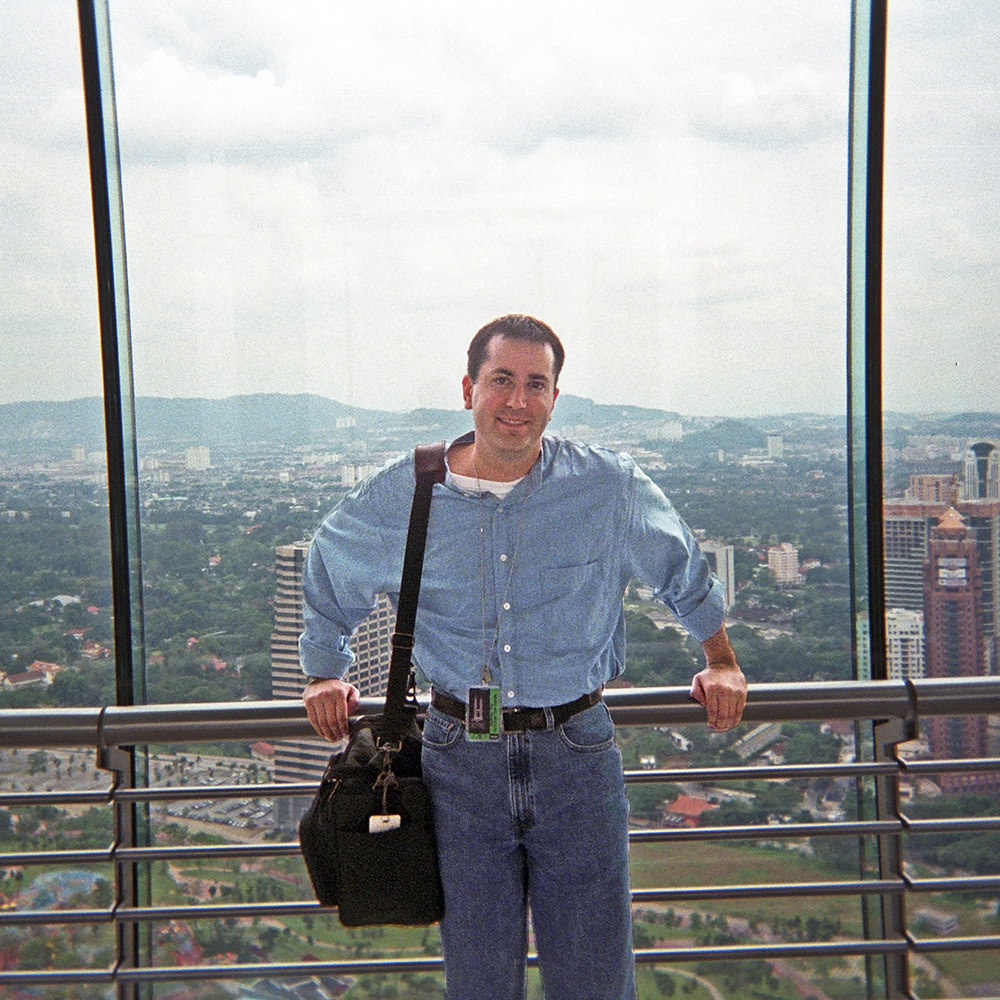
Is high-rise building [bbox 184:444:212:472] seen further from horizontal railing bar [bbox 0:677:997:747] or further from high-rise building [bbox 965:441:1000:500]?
high-rise building [bbox 965:441:1000:500]

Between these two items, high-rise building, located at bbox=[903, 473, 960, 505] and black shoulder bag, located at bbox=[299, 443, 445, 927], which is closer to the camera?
black shoulder bag, located at bbox=[299, 443, 445, 927]

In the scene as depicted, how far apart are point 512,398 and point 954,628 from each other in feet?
4.97

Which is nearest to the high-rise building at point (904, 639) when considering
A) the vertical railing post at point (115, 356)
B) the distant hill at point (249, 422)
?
the distant hill at point (249, 422)

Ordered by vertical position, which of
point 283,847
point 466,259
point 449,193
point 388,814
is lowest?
point 283,847

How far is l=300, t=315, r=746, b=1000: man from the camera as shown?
6.08 feet

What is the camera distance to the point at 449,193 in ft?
8.55

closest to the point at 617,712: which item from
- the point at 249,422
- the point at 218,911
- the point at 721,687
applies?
the point at 721,687

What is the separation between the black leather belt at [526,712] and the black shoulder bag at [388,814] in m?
0.07

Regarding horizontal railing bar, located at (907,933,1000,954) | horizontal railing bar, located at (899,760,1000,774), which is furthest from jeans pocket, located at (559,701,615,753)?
horizontal railing bar, located at (907,933,1000,954)

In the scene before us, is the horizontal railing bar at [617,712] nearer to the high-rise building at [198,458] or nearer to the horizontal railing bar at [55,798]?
the horizontal railing bar at [55,798]

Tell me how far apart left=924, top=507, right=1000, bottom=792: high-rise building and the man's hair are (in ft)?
4.34

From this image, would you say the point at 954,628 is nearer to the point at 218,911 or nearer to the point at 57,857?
the point at 218,911

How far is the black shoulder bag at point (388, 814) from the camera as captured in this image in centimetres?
185

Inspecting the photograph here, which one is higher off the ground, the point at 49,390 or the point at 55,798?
the point at 49,390
